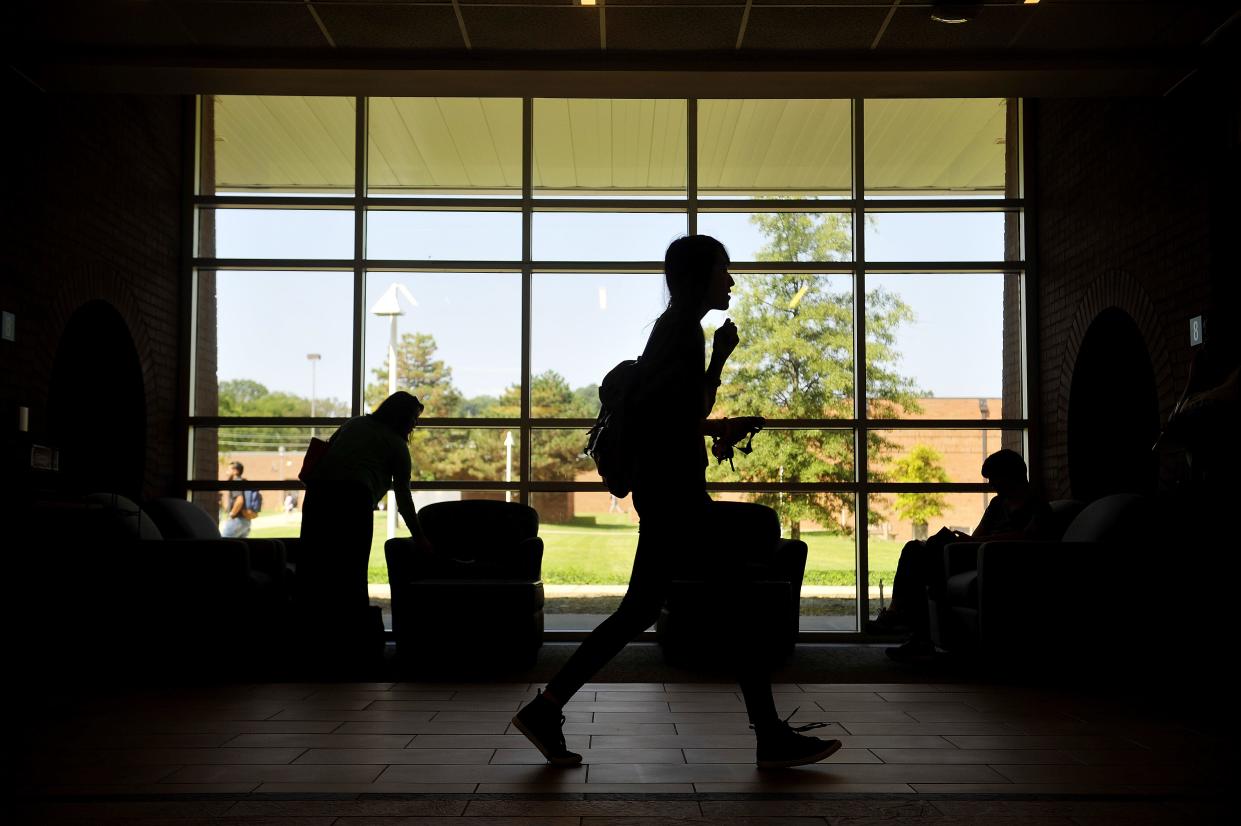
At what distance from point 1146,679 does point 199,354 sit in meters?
5.89

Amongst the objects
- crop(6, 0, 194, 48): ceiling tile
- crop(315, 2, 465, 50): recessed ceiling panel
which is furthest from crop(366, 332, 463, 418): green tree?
crop(6, 0, 194, 48): ceiling tile

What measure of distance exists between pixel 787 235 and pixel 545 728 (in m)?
5.24

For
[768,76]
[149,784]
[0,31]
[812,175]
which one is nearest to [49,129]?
[0,31]

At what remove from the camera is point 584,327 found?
25.1 feet

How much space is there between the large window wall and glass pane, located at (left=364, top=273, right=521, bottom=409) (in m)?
0.01

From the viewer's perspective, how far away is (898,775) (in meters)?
2.98

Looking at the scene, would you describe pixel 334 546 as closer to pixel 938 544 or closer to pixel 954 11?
pixel 938 544

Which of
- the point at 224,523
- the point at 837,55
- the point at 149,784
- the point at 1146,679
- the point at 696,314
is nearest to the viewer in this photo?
the point at 149,784

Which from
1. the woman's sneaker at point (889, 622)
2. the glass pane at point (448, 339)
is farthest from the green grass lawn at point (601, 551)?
the woman's sneaker at point (889, 622)

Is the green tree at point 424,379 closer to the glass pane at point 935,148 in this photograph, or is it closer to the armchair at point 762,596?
the armchair at point 762,596

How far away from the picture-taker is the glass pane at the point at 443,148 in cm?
764

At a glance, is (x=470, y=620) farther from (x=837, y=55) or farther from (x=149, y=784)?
(x=837, y=55)

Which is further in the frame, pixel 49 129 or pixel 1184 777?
pixel 49 129

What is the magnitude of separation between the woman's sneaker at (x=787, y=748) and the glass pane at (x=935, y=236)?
16.8 feet
